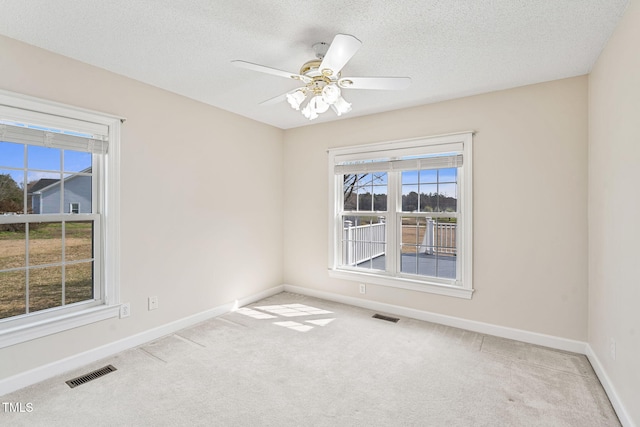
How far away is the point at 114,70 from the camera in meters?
2.66

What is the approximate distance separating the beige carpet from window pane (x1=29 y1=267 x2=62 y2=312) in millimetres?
591

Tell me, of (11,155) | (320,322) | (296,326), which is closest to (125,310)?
(11,155)

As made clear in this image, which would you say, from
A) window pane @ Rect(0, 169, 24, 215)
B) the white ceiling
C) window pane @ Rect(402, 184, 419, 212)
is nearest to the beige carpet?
window pane @ Rect(0, 169, 24, 215)

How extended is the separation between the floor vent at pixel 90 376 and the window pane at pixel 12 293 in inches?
26.0

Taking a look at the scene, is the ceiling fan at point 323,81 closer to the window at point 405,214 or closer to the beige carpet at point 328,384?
the window at point 405,214

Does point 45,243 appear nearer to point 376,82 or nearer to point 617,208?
point 376,82

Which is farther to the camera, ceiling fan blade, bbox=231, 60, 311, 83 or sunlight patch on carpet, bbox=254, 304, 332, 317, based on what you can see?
sunlight patch on carpet, bbox=254, 304, 332, 317

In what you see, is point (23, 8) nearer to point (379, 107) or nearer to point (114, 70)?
point (114, 70)

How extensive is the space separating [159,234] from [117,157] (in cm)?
82

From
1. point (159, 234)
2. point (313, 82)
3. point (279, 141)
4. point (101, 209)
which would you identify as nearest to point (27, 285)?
point (101, 209)

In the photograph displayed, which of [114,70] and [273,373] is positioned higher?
[114,70]

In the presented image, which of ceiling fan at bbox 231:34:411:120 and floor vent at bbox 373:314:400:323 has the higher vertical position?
ceiling fan at bbox 231:34:411:120

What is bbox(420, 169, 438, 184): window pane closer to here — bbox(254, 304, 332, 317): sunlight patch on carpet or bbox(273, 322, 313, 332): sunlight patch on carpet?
bbox(254, 304, 332, 317): sunlight patch on carpet

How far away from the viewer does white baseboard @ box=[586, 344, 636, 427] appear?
5.94ft
